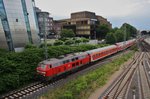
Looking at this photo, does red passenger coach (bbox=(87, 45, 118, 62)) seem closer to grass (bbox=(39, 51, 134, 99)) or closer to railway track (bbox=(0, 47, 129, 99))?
grass (bbox=(39, 51, 134, 99))

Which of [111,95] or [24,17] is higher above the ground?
[24,17]

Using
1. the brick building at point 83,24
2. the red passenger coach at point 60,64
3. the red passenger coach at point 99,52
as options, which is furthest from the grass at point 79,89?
the brick building at point 83,24

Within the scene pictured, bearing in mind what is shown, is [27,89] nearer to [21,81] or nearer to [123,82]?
[21,81]

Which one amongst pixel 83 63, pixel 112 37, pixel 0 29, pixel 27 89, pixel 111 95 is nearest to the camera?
pixel 111 95

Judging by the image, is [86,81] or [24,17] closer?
[86,81]

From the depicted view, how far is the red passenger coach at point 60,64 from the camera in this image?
27.4 m

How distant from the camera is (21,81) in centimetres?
2752

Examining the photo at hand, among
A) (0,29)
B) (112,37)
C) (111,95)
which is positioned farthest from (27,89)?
(112,37)

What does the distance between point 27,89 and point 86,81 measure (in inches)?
344

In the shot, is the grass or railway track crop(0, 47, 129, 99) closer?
the grass

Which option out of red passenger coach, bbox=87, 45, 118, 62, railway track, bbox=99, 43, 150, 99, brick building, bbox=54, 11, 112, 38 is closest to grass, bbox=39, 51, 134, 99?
railway track, bbox=99, 43, 150, 99

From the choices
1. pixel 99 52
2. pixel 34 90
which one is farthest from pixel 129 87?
pixel 99 52

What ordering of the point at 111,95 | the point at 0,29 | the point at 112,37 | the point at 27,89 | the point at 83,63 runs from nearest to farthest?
the point at 111,95, the point at 27,89, the point at 83,63, the point at 0,29, the point at 112,37

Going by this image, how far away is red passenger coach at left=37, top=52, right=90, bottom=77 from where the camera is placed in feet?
90.0
